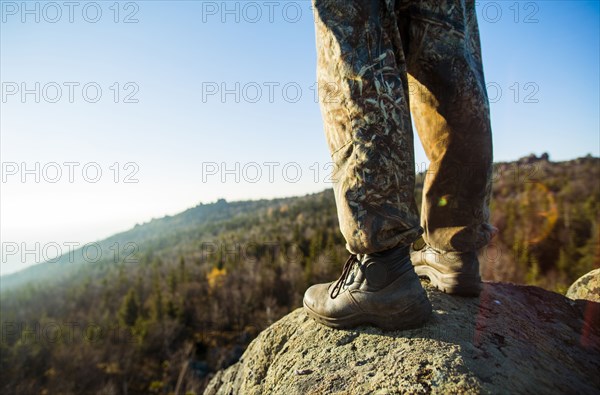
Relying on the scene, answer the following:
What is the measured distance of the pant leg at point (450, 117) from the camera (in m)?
1.83

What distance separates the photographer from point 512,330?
6.03ft

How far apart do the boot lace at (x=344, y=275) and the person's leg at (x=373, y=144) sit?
11cm

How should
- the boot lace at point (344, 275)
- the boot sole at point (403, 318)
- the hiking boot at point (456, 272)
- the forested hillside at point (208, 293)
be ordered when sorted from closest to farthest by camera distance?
the boot sole at point (403, 318) < the boot lace at point (344, 275) < the hiking boot at point (456, 272) < the forested hillside at point (208, 293)

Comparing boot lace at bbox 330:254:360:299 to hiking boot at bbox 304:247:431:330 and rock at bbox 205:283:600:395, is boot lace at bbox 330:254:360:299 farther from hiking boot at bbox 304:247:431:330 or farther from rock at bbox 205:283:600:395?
rock at bbox 205:283:600:395

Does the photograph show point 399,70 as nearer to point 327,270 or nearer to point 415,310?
point 415,310

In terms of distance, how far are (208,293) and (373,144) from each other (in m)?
74.3

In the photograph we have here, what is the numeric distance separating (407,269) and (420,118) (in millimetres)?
947

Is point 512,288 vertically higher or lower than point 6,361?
higher

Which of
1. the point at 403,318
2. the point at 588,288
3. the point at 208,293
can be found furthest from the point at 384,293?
the point at 208,293

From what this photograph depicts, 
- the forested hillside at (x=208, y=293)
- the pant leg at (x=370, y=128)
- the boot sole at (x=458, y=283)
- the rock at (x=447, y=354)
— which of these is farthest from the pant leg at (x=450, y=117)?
the forested hillside at (x=208, y=293)

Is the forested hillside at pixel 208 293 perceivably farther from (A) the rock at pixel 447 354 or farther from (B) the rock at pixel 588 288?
(A) the rock at pixel 447 354

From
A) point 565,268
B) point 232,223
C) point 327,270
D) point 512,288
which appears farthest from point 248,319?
point 232,223

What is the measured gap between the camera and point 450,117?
1.93 metres

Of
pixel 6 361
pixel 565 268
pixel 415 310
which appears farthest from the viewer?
pixel 6 361
